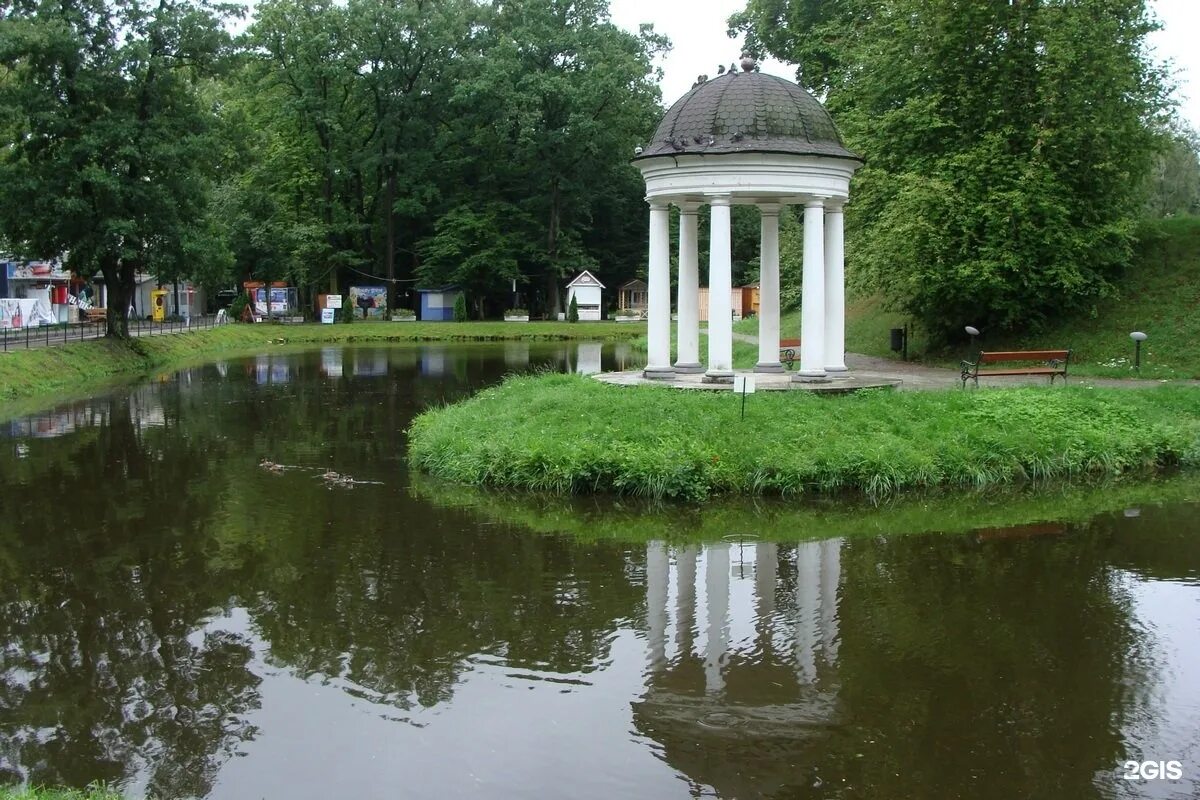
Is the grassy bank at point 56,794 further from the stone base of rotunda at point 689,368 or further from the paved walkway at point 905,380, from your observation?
the stone base of rotunda at point 689,368

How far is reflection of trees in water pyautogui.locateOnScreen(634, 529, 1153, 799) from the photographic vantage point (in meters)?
7.62

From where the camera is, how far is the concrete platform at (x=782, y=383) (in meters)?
20.9

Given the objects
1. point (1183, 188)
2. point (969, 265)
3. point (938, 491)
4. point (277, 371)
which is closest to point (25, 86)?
point (277, 371)

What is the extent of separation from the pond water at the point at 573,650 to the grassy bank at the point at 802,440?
0.93 m

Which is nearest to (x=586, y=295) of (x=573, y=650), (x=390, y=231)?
(x=390, y=231)

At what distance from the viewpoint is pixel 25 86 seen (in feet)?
121

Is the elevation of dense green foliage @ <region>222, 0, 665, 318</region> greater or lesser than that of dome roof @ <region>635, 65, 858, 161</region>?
greater

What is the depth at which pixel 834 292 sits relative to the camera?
23062 mm

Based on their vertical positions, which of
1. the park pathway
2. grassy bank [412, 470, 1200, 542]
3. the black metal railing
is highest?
the black metal railing

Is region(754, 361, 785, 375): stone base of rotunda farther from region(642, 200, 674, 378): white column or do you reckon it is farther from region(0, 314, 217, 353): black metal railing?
region(0, 314, 217, 353): black metal railing

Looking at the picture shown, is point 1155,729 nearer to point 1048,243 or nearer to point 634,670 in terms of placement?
point 634,670

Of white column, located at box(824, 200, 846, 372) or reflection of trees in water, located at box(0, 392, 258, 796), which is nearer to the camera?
reflection of trees in water, located at box(0, 392, 258, 796)

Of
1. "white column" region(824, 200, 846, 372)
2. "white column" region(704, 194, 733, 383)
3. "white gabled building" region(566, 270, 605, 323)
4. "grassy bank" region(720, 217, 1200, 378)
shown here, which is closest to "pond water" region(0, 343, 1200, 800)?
"white column" region(704, 194, 733, 383)

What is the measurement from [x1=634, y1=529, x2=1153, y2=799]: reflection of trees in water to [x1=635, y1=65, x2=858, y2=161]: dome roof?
10.4 meters
